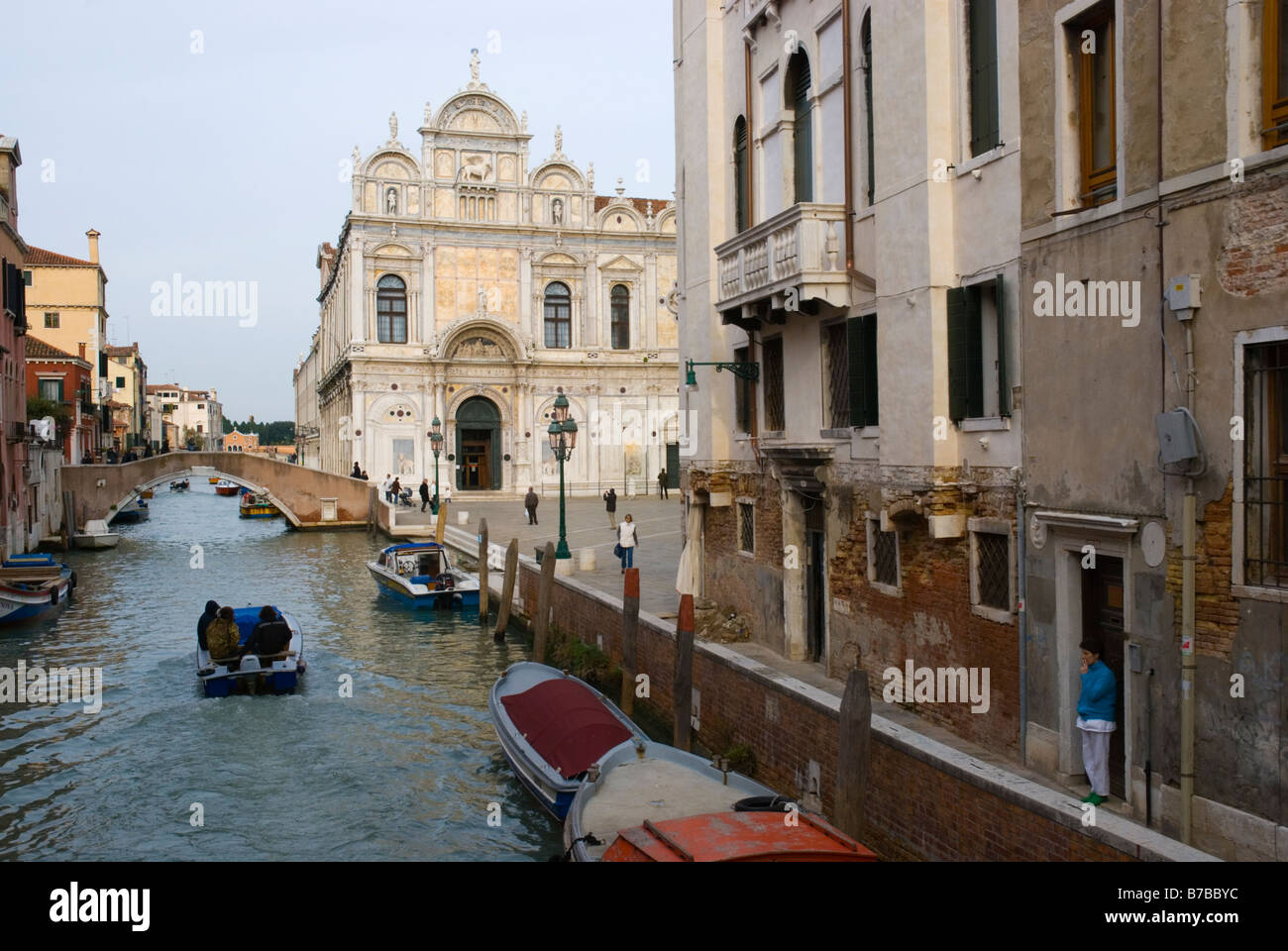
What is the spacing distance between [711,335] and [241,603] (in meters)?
13.9

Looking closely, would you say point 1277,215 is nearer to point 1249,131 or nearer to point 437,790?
point 1249,131

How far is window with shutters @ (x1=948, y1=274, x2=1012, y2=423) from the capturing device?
921cm

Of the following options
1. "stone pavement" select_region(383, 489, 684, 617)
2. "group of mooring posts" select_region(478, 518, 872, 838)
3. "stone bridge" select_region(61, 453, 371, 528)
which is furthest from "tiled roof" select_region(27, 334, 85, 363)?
"group of mooring posts" select_region(478, 518, 872, 838)

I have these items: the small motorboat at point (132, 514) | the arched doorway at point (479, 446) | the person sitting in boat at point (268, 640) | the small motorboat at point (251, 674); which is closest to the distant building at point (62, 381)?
the small motorboat at point (132, 514)

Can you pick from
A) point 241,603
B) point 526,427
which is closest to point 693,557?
point 241,603

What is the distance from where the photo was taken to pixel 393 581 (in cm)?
2344

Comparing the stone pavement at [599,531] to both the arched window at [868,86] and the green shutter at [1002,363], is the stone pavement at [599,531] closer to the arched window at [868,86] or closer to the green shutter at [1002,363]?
the arched window at [868,86]

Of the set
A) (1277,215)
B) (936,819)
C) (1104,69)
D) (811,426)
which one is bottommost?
(936,819)

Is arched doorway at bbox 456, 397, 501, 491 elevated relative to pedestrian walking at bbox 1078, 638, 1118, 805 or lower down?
elevated

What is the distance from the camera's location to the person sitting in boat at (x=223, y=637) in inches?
626

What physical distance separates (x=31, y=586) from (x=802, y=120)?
1737 cm

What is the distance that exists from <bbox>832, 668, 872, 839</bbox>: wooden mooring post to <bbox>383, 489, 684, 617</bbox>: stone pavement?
24.2 ft

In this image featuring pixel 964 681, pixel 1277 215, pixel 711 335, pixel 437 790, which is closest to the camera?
pixel 1277 215

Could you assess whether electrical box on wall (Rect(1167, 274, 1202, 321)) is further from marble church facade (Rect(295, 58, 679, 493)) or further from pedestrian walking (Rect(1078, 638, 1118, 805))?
marble church facade (Rect(295, 58, 679, 493))
